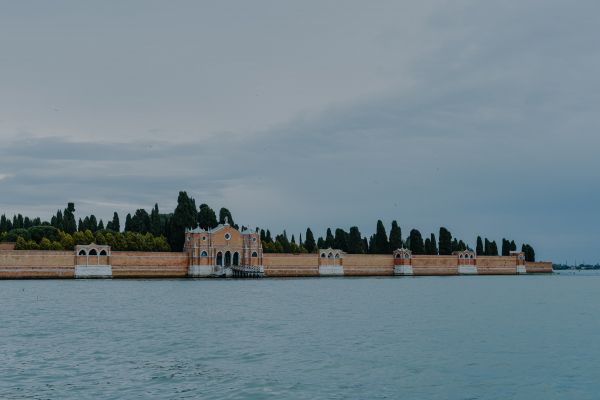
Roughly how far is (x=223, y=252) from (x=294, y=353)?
184 ft

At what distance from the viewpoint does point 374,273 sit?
85.8m

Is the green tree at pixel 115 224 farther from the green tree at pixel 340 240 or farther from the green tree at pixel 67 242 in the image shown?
the green tree at pixel 340 240

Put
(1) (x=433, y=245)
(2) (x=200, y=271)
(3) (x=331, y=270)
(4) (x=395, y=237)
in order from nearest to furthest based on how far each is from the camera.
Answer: (2) (x=200, y=271)
(3) (x=331, y=270)
(4) (x=395, y=237)
(1) (x=433, y=245)

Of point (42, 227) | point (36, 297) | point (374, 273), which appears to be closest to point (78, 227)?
point (42, 227)

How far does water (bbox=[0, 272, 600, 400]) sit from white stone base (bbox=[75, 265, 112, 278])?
35494 mm

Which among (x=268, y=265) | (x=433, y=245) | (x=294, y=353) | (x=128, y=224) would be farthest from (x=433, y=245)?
(x=294, y=353)

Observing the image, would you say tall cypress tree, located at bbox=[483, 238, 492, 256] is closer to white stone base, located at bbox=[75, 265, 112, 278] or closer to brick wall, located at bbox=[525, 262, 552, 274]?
brick wall, located at bbox=[525, 262, 552, 274]

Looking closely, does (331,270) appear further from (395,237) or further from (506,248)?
(506,248)

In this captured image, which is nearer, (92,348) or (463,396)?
(463,396)

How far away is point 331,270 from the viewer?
81.6 m

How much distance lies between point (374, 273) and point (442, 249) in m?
12.6

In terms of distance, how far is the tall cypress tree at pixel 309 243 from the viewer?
89.8 m

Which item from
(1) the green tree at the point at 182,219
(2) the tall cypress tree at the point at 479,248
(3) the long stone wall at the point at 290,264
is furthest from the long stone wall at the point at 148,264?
(2) the tall cypress tree at the point at 479,248

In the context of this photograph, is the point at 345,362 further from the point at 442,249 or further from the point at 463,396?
the point at 442,249
